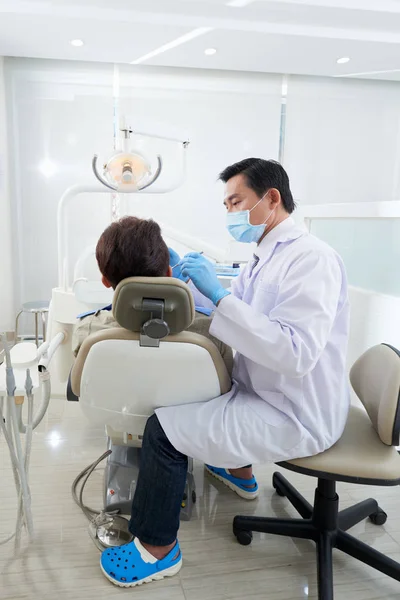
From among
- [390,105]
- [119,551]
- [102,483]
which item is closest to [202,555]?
[119,551]

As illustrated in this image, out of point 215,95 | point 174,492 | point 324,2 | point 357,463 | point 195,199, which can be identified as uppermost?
point 324,2

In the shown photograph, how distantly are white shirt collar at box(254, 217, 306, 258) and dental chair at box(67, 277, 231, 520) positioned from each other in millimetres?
378

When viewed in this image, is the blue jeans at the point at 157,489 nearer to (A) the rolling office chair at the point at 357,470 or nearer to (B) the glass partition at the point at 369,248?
(A) the rolling office chair at the point at 357,470

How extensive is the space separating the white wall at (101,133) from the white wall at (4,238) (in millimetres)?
61

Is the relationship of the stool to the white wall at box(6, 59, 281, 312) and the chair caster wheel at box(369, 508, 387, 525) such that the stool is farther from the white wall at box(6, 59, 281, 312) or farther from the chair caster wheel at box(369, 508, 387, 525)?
the chair caster wheel at box(369, 508, 387, 525)

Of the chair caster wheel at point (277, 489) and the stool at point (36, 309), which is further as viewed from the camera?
the stool at point (36, 309)

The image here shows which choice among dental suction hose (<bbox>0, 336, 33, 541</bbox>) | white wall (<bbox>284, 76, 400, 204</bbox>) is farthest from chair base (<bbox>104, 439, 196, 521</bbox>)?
white wall (<bbox>284, 76, 400, 204</bbox>)

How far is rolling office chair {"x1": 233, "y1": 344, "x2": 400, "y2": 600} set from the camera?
107cm

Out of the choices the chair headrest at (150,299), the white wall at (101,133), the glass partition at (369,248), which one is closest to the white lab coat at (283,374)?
the chair headrest at (150,299)

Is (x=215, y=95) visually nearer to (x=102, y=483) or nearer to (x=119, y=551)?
(x=102, y=483)

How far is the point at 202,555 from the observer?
1.32 meters

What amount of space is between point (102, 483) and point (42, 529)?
292 millimetres

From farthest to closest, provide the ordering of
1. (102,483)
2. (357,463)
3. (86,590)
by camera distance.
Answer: (102,483) < (86,590) < (357,463)

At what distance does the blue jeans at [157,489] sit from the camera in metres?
→ 1.13
